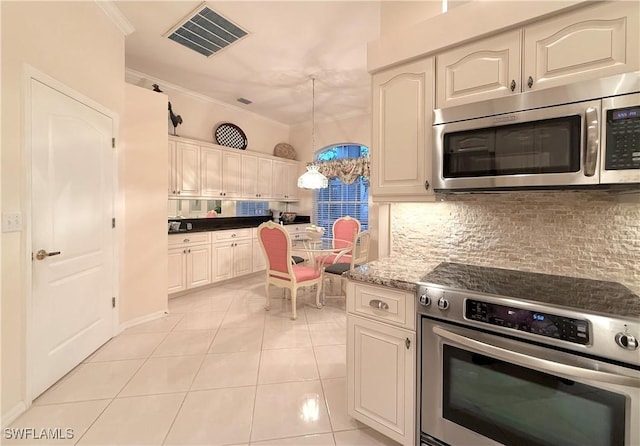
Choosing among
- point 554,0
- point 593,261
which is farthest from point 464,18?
point 593,261

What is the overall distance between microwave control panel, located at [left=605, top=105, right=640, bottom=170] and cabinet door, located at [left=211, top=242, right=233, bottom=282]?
13.7ft

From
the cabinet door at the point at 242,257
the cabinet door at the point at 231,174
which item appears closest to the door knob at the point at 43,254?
the cabinet door at the point at 242,257

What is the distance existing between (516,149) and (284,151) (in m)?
5.05

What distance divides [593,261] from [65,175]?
337 centimetres

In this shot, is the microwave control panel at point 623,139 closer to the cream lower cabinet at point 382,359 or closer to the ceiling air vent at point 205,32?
the cream lower cabinet at point 382,359

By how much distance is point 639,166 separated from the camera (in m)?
1.04

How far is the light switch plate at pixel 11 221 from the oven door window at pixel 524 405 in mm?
2474

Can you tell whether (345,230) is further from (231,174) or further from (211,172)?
(211,172)

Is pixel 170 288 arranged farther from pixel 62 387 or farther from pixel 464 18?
pixel 464 18

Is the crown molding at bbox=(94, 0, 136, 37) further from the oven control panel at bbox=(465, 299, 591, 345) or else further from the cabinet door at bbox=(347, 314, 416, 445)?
the oven control panel at bbox=(465, 299, 591, 345)

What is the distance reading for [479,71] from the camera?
1.40 metres

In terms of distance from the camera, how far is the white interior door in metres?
1.80

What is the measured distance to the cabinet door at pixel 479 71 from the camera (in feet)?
4.33

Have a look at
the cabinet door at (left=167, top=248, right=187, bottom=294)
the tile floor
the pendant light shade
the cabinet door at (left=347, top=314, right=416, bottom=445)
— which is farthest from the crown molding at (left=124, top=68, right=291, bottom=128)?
the cabinet door at (left=347, top=314, right=416, bottom=445)
